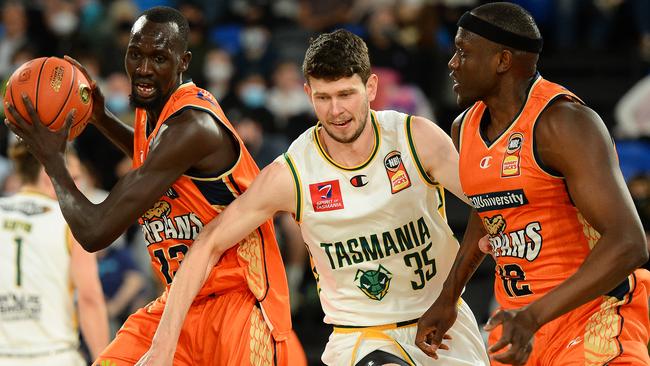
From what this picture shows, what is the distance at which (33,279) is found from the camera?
6.37 meters

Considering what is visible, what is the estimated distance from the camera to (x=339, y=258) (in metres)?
5.28

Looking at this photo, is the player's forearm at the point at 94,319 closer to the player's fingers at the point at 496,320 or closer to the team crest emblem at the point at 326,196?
the team crest emblem at the point at 326,196

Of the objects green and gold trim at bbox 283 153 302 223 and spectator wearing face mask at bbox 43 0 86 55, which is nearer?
green and gold trim at bbox 283 153 302 223

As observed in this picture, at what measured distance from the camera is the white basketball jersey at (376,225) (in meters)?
5.22

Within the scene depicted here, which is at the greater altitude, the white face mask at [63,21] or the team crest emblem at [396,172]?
the white face mask at [63,21]

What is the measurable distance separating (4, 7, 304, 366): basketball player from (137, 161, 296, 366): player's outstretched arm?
4.1 inches

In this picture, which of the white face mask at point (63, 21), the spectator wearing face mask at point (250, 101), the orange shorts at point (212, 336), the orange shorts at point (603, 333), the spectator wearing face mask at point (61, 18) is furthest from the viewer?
the white face mask at point (63, 21)

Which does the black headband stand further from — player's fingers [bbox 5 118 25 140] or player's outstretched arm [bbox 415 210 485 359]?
player's fingers [bbox 5 118 25 140]

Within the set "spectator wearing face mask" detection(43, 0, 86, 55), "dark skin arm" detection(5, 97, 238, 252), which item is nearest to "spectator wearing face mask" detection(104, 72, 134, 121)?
"spectator wearing face mask" detection(43, 0, 86, 55)

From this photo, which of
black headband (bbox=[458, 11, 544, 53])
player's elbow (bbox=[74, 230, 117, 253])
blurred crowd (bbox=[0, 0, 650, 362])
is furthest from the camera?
blurred crowd (bbox=[0, 0, 650, 362])

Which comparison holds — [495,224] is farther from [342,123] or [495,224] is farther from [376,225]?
[342,123]

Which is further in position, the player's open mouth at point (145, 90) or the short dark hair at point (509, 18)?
the player's open mouth at point (145, 90)

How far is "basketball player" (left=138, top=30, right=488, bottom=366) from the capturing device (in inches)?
202

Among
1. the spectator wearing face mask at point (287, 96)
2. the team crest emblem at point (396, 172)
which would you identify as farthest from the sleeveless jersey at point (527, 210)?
the spectator wearing face mask at point (287, 96)
